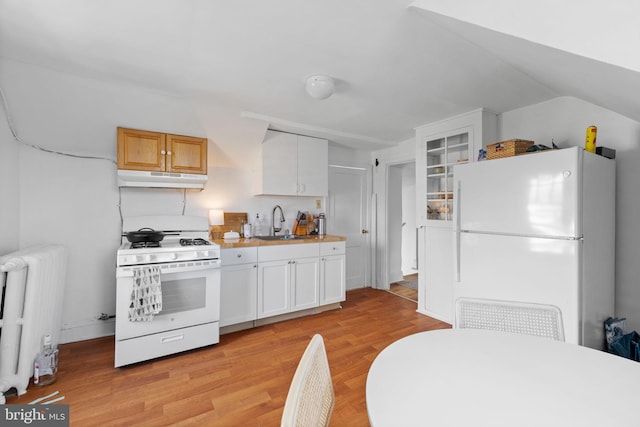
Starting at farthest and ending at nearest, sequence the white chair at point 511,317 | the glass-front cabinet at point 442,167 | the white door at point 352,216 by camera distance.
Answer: the white door at point 352,216 < the glass-front cabinet at point 442,167 < the white chair at point 511,317

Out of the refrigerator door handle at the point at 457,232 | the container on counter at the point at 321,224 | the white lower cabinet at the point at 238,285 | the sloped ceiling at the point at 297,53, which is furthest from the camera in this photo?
the container on counter at the point at 321,224

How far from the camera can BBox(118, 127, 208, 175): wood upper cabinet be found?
2.61 m

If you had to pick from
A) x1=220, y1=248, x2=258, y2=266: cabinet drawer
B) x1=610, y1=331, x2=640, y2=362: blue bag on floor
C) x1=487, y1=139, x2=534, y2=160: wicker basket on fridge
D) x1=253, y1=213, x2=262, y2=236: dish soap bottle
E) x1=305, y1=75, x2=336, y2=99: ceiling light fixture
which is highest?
x1=305, y1=75, x2=336, y2=99: ceiling light fixture

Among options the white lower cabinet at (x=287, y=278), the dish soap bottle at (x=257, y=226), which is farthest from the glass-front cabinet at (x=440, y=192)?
the dish soap bottle at (x=257, y=226)

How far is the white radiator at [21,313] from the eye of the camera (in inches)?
71.3

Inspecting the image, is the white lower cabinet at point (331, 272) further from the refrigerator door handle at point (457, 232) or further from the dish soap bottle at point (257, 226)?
the refrigerator door handle at point (457, 232)

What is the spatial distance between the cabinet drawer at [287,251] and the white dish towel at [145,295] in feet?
3.36

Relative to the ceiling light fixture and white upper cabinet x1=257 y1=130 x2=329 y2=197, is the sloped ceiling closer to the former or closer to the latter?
the ceiling light fixture

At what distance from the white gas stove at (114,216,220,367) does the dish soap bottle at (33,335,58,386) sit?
0.39m

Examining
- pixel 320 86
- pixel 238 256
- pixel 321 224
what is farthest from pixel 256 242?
pixel 320 86

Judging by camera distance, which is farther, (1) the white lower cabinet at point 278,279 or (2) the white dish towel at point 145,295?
(1) the white lower cabinet at point 278,279
